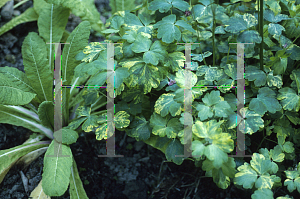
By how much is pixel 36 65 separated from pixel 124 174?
93 centimetres

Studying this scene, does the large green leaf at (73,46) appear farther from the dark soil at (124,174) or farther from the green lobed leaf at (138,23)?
the dark soil at (124,174)

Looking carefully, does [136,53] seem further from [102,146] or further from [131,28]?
[102,146]

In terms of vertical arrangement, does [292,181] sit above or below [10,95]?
below

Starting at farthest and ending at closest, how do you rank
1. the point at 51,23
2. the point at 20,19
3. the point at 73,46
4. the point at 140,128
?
the point at 20,19, the point at 51,23, the point at 73,46, the point at 140,128

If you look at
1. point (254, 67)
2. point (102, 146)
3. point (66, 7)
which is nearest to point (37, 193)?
point (102, 146)

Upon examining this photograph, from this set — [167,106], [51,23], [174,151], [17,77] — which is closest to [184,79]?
[167,106]

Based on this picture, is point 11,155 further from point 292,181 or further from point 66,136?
point 292,181

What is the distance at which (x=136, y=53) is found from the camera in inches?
52.2

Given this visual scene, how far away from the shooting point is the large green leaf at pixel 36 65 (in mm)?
1546

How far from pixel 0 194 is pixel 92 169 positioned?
56 centimetres

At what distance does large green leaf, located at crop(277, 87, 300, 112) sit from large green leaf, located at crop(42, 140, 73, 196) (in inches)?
47.1

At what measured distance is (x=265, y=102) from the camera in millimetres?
1246

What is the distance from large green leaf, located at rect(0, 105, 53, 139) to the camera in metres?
1.60

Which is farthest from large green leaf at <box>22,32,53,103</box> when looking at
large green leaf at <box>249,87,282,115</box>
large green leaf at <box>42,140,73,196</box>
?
large green leaf at <box>249,87,282,115</box>
